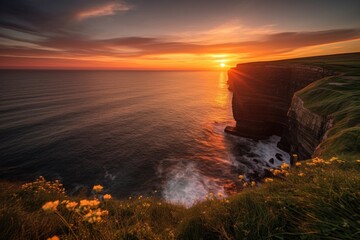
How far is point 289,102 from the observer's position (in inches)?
1524

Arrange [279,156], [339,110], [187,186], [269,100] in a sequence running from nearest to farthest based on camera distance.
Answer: [339,110]
[187,186]
[279,156]
[269,100]

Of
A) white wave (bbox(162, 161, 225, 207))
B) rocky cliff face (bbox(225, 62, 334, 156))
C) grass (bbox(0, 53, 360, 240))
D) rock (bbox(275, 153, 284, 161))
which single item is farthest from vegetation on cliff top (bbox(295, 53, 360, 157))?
rocky cliff face (bbox(225, 62, 334, 156))

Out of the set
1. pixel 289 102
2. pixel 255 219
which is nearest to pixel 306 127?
pixel 255 219

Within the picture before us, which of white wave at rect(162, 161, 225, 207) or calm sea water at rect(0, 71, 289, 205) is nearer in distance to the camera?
white wave at rect(162, 161, 225, 207)

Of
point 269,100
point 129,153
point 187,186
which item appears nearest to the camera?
point 187,186

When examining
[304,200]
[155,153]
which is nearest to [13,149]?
[155,153]

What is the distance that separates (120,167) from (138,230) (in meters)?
26.2

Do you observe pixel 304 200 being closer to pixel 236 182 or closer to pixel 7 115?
pixel 236 182

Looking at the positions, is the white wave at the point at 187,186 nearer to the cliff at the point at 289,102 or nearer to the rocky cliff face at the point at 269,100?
the cliff at the point at 289,102

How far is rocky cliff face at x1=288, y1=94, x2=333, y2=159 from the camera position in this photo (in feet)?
53.5

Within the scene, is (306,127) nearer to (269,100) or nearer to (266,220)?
(266,220)

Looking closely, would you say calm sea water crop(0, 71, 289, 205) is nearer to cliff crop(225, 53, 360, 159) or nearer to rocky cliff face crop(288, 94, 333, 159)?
cliff crop(225, 53, 360, 159)

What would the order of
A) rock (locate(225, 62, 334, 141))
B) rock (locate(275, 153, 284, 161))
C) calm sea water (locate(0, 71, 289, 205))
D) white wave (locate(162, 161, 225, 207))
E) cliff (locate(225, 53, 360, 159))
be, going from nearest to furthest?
1. cliff (locate(225, 53, 360, 159))
2. white wave (locate(162, 161, 225, 207))
3. calm sea water (locate(0, 71, 289, 205))
4. rock (locate(275, 153, 284, 161))
5. rock (locate(225, 62, 334, 141))

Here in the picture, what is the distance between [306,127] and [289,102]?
23.0 meters
